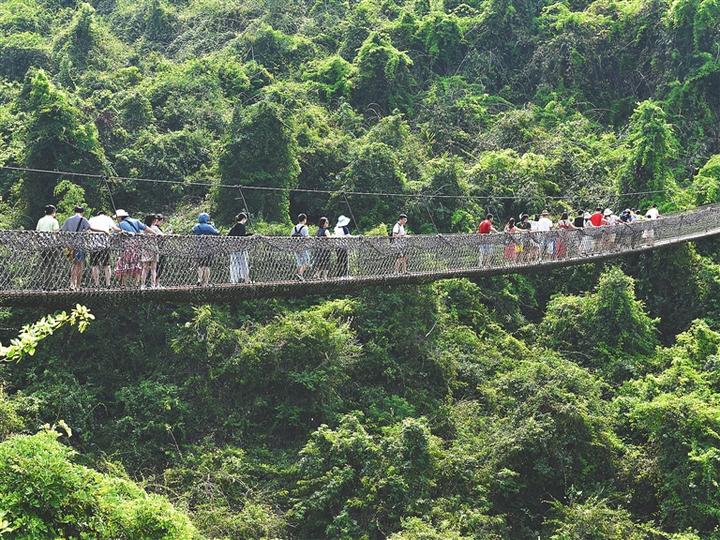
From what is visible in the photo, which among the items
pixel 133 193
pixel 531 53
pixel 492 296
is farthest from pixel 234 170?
pixel 531 53

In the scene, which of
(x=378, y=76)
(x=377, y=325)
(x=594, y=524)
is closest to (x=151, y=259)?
(x=377, y=325)

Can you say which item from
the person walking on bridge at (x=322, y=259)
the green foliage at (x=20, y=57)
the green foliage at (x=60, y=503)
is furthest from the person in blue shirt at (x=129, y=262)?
the green foliage at (x=20, y=57)

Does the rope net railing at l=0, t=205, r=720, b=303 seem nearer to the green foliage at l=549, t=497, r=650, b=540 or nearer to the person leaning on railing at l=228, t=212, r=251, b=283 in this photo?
the person leaning on railing at l=228, t=212, r=251, b=283

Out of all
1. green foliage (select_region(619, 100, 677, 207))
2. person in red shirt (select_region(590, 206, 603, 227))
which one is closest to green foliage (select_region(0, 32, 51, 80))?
green foliage (select_region(619, 100, 677, 207))

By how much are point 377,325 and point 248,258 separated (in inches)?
170

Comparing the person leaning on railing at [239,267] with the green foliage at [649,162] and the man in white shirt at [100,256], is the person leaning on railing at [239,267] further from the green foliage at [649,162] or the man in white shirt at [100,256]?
the green foliage at [649,162]

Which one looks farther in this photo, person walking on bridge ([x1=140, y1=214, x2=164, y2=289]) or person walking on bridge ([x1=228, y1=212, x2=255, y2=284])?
person walking on bridge ([x1=228, y1=212, x2=255, y2=284])

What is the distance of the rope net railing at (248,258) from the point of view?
Answer: 22.2 ft

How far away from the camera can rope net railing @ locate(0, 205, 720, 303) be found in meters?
6.76

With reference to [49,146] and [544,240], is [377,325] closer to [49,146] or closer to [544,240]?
[544,240]

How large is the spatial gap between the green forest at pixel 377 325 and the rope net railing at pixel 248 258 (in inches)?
38.7

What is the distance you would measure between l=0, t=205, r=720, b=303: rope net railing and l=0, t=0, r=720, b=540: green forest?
0.98 meters

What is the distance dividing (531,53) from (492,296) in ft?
33.7

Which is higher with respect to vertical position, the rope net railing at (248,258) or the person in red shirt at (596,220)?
the person in red shirt at (596,220)
